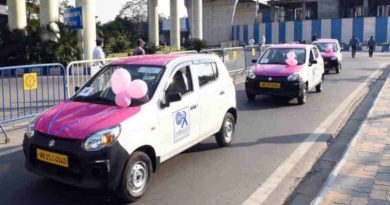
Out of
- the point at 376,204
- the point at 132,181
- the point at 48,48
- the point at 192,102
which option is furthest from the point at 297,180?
the point at 48,48

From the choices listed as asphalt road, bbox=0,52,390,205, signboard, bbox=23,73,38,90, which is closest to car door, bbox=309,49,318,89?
asphalt road, bbox=0,52,390,205

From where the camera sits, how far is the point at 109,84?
18.2 feet

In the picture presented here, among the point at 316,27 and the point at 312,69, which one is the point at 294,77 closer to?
the point at 312,69

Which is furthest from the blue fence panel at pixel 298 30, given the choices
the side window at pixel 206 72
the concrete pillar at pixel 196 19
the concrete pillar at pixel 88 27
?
the side window at pixel 206 72

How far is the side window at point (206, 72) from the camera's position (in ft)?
Result: 20.8

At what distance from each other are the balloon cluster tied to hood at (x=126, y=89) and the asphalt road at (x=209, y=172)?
3.65ft

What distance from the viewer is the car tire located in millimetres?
4602

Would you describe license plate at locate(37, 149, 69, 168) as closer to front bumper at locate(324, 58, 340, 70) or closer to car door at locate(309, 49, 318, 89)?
car door at locate(309, 49, 318, 89)

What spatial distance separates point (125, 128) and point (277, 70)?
7574mm

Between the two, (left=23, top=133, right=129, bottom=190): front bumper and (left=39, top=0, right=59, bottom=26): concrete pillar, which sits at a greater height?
(left=39, top=0, right=59, bottom=26): concrete pillar

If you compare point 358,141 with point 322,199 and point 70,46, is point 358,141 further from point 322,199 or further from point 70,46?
point 70,46

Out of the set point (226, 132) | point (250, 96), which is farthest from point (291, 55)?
point (226, 132)

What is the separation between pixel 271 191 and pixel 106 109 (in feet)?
7.35

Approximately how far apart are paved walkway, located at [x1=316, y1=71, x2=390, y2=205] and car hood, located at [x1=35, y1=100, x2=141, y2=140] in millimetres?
2439
